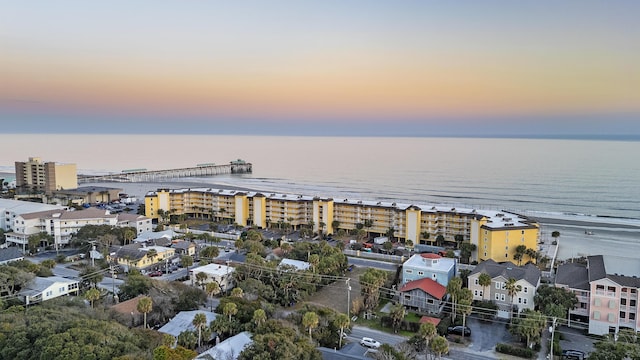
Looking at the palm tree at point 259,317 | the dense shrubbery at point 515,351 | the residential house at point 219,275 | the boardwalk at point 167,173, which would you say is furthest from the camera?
the boardwalk at point 167,173

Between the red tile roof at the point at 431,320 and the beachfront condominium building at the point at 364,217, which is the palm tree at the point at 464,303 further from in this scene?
the beachfront condominium building at the point at 364,217

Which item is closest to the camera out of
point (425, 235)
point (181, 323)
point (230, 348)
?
point (230, 348)

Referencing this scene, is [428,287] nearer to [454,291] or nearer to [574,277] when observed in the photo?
[454,291]

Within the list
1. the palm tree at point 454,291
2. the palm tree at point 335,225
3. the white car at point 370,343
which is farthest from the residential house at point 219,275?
the palm tree at point 335,225

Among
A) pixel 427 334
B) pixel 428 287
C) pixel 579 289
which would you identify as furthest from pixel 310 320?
pixel 579 289

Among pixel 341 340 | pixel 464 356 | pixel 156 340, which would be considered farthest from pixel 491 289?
pixel 156 340

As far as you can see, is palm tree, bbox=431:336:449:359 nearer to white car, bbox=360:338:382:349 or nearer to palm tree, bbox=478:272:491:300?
white car, bbox=360:338:382:349
